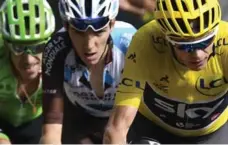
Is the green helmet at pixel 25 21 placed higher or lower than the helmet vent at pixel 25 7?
lower

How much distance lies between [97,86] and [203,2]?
68 centimetres

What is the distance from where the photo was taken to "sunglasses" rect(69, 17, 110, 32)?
122 inches

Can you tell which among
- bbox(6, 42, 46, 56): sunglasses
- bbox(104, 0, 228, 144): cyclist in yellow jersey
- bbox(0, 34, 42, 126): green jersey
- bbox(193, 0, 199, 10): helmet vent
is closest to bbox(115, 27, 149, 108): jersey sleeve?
bbox(104, 0, 228, 144): cyclist in yellow jersey

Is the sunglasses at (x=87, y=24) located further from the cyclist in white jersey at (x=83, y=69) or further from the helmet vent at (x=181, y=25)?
the helmet vent at (x=181, y=25)

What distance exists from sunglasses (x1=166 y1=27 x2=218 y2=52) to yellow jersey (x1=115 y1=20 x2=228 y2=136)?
0.09 metres

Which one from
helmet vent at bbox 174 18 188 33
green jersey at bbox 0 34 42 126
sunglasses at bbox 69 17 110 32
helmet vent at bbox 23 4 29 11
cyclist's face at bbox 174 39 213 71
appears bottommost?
green jersey at bbox 0 34 42 126

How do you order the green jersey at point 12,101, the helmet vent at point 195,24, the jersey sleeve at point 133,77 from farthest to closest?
the green jersey at point 12,101 → the jersey sleeve at point 133,77 → the helmet vent at point 195,24

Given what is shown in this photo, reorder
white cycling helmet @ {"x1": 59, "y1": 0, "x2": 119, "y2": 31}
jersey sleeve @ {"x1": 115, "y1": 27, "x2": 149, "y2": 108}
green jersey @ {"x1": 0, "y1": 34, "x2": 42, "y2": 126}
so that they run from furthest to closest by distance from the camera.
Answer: green jersey @ {"x1": 0, "y1": 34, "x2": 42, "y2": 126} → white cycling helmet @ {"x1": 59, "y1": 0, "x2": 119, "y2": 31} → jersey sleeve @ {"x1": 115, "y1": 27, "x2": 149, "y2": 108}

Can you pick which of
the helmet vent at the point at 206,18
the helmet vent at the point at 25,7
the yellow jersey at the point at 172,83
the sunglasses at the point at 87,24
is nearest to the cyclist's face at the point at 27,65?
the helmet vent at the point at 25,7

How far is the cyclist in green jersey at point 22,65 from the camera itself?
3.30 m

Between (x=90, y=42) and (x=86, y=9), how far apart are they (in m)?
0.12

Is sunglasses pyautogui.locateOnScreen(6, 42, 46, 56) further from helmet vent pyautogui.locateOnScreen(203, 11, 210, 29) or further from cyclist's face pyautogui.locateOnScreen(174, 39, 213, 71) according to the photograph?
helmet vent pyautogui.locateOnScreen(203, 11, 210, 29)

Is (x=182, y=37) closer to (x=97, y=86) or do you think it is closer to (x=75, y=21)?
(x=75, y=21)

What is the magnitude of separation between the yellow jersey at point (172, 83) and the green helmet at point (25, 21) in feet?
1.41
